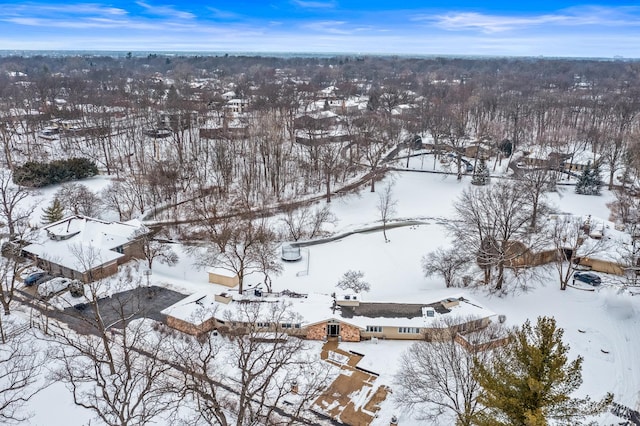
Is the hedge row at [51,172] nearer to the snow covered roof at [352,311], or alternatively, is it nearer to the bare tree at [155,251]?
the bare tree at [155,251]

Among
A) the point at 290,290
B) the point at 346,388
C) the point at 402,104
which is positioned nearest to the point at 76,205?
the point at 290,290

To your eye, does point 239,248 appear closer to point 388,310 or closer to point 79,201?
point 388,310

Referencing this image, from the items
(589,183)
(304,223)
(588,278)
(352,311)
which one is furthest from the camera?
(589,183)

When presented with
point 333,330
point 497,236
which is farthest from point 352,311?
point 497,236

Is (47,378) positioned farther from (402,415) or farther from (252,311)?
(402,415)

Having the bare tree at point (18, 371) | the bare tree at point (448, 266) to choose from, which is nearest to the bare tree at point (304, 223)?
the bare tree at point (448, 266)
